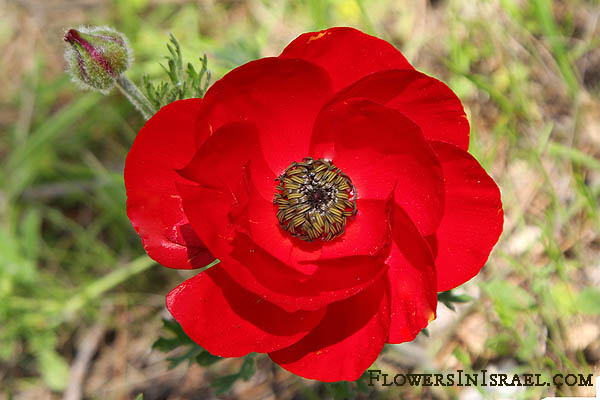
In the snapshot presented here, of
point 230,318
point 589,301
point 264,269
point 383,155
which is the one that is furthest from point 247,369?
point 589,301

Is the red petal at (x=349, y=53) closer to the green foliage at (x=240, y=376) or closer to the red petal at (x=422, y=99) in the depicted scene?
the red petal at (x=422, y=99)

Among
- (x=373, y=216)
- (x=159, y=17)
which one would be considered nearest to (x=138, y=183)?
(x=373, y=216)

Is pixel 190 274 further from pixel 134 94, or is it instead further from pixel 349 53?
pixel 349 53

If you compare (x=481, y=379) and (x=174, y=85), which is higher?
(x=174, y=85)

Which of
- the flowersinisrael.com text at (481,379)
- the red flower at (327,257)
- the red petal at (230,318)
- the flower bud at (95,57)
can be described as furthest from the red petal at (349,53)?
the flowersinisrael.com text at (481,379)

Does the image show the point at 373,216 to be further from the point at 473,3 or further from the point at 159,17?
the point at 159,17

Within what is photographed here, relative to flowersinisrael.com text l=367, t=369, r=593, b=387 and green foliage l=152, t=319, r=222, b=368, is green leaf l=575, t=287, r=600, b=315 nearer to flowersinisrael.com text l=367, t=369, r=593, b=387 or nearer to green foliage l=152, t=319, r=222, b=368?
flowersinisrael.com text l=367, t=369, r=593, b=387
